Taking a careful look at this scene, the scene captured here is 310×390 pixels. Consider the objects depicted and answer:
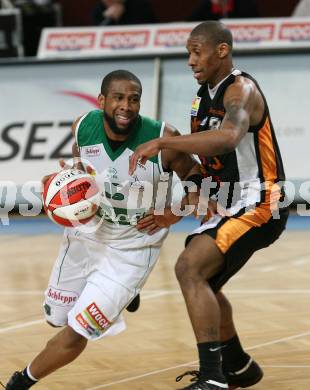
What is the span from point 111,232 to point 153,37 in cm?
700

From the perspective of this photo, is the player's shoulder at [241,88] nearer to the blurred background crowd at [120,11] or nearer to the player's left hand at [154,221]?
the player's left hand at [154,221]

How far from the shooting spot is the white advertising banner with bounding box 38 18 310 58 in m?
12.6

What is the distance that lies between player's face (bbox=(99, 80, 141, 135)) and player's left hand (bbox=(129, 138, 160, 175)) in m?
0.36

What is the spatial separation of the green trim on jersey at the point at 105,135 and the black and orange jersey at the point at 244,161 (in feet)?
0.92

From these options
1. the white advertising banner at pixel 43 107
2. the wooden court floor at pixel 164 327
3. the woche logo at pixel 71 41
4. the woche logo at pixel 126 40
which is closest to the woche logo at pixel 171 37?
the woche logo at pixel 126 40

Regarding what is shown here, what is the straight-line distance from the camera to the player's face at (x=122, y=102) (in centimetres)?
591

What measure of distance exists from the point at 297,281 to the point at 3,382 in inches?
137

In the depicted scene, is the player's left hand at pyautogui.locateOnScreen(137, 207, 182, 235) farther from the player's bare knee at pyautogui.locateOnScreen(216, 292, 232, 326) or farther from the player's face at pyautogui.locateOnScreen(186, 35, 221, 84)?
the player's face at pyautogui.locateOnScreen(186, 35, 221, 84)

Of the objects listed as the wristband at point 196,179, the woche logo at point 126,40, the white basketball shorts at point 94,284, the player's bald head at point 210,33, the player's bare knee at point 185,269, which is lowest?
the white basketball shorts at point 94,284

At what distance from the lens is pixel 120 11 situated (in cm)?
1368

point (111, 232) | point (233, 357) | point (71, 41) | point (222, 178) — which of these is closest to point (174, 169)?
point (222, 178)

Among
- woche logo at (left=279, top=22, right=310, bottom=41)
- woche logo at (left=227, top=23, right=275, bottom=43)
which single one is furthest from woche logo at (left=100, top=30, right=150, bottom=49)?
woche logo at (left=279, top=22, right=310, bottom=41)

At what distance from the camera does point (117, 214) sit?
6.20 meters

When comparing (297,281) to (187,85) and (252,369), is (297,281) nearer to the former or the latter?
(252,369)
